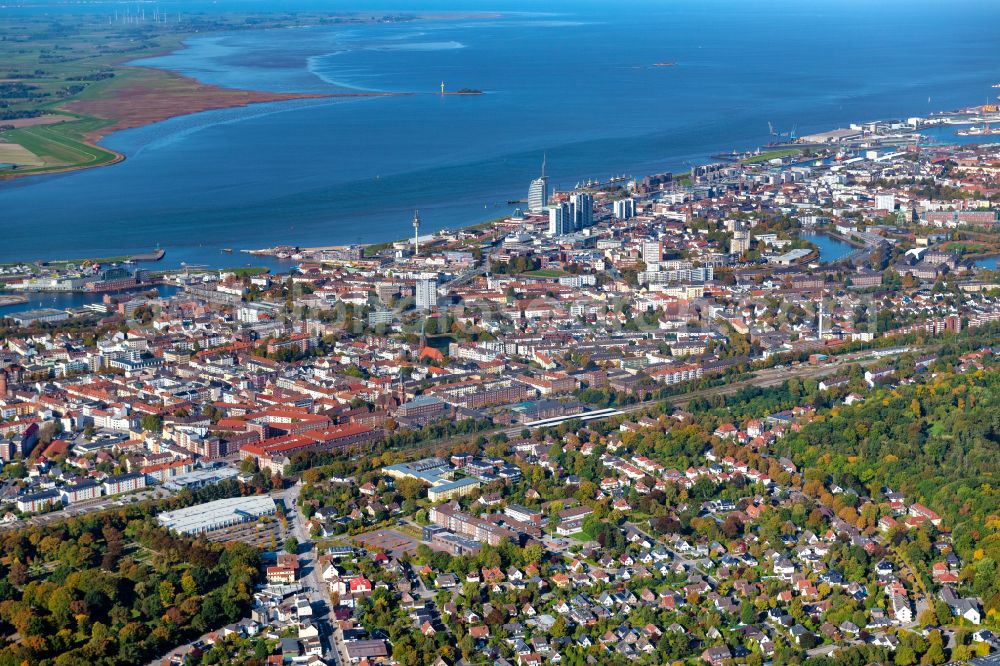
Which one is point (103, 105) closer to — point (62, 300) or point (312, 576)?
point (62, 300)

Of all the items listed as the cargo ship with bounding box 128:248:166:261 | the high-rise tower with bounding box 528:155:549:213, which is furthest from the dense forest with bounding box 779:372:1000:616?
the cargo ship with bounding box 128:248:166:261

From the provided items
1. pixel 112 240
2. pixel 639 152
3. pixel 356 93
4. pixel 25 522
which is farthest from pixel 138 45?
pixel 25 522

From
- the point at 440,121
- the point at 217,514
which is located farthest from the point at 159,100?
the point at 217,514

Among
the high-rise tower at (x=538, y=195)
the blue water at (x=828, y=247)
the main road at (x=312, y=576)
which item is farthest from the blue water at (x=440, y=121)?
the main road at (x=312, y=576)

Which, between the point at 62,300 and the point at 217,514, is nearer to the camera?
the point at 217,514

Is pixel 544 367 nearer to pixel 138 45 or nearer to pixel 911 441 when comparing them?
pixel 911 441
